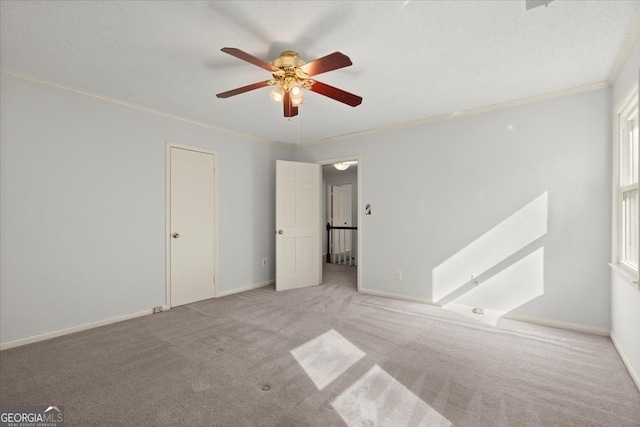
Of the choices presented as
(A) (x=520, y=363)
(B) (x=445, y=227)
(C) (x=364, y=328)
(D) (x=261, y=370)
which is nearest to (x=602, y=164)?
(B) (x=445, y=227)

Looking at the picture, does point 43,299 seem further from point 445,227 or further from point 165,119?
point 445,227

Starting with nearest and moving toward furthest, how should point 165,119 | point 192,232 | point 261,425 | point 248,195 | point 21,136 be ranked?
point 261,425, point 21,136, point 165,119, point 192,232, point 248,195

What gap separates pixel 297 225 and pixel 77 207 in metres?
2.86

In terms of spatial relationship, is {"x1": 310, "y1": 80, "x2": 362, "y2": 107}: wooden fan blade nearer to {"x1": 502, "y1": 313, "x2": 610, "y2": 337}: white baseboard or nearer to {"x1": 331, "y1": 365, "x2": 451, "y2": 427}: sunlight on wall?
{"x1": 331, "y1": 365, "x2": 451, "y2": 427}: sunlight on wall

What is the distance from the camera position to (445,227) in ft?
12.6

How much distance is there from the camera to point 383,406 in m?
1.87

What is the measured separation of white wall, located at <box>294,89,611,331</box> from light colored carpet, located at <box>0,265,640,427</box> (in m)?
0.59

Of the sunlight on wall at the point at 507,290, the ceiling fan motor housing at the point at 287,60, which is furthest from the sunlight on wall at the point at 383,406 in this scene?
the ceiling fan motor housing at the point at 287,60

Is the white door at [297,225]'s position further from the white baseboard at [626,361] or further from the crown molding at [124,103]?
the white baseboard at [626,361]

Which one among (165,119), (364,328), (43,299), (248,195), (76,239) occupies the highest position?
(165,119)

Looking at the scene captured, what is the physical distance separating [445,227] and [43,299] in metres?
4.42

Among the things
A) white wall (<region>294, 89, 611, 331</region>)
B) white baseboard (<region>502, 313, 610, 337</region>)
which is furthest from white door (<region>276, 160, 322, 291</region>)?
white baseboard (<region>502, 313, 610, 337</region>)

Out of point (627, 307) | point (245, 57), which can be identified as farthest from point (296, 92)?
point (627, 307)

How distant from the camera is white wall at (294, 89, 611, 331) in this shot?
296 centimetres
